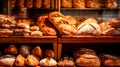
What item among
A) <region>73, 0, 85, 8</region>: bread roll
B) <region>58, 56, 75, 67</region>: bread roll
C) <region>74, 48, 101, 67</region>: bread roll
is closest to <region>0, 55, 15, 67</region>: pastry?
<region>58, 56, 75, 67</region>: bread roll

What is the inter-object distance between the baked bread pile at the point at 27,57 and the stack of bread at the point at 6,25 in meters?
0.22

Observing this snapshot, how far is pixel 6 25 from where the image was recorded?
2.46 m

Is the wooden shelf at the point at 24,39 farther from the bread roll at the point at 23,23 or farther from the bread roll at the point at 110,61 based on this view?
the bread roll at the point at 110,61

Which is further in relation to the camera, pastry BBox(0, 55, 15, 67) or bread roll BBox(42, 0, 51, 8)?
bread roll BBox(42, 0, 51, 8)

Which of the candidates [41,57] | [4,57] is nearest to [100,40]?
[41,57]

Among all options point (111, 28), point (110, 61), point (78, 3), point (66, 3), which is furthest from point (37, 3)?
point (110, 61)

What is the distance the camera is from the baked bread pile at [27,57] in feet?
8.00

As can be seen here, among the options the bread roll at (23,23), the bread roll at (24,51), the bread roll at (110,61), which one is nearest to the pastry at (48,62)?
the bread roll at (24,51)

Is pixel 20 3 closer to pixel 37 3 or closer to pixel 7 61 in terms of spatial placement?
pixel 37 3

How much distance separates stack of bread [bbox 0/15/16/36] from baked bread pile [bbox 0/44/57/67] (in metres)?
0.22

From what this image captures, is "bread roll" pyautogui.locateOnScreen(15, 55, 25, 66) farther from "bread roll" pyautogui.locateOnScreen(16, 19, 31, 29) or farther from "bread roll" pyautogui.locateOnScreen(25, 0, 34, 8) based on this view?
"bread roll" pyautogui.locateOnScreen(25, 0, 34, 8)

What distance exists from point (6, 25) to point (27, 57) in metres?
0.43

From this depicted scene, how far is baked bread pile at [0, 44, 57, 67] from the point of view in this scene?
2.44m

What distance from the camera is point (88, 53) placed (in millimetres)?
2549
